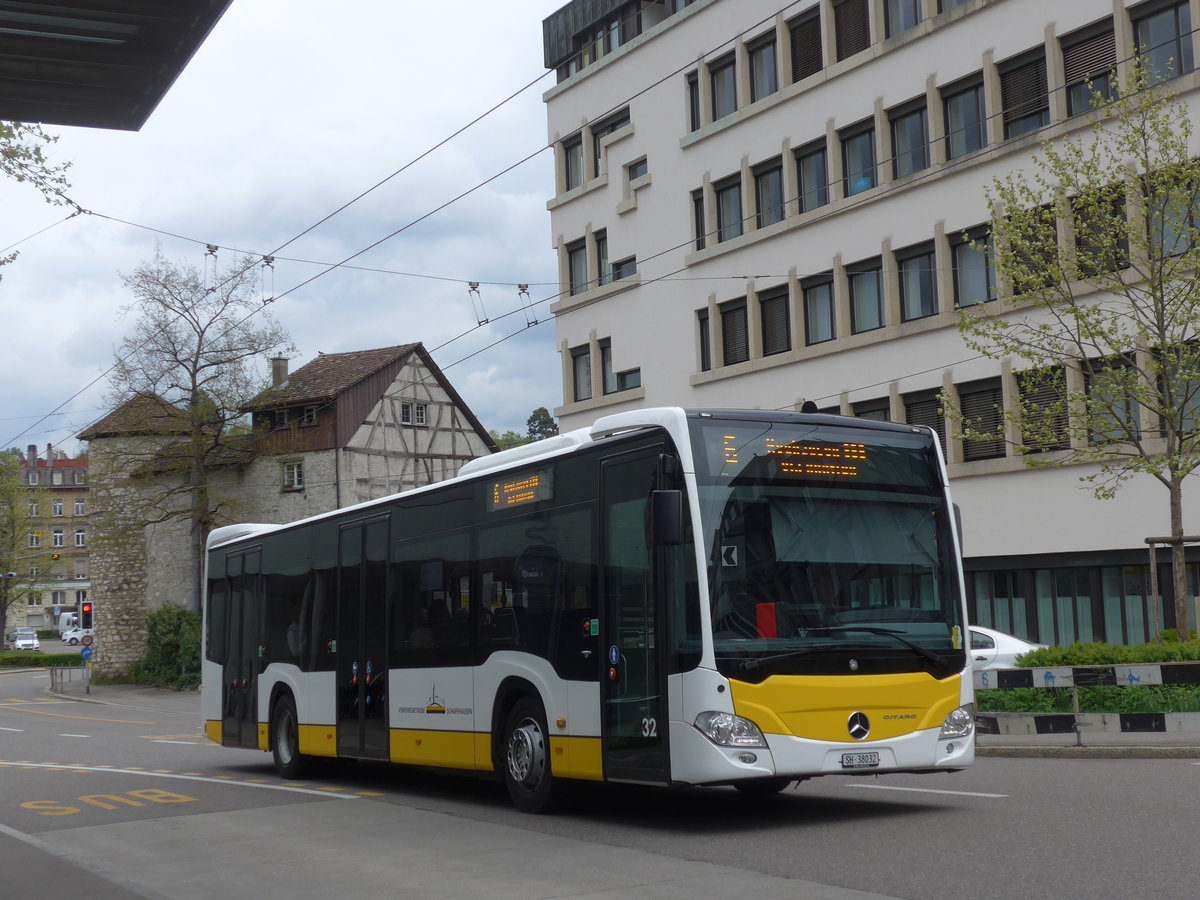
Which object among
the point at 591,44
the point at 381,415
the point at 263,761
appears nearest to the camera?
the point at 263,761

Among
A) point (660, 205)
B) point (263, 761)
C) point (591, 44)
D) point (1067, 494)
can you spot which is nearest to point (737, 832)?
point (263, 761)

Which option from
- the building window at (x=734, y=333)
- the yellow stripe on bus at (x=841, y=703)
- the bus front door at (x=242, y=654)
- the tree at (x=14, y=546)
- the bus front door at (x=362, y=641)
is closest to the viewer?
the yellow stripe on bus at (x=841, y=703)

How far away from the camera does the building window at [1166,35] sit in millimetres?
27344

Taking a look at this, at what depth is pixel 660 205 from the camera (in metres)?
40.6

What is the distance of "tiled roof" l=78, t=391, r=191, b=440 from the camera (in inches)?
2210

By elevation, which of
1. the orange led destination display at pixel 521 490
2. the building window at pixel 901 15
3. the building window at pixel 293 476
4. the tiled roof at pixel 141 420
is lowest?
the orange led destination display at pixel 521 490

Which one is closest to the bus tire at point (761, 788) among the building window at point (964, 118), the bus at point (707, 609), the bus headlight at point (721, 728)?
the bus at point (707, 609)

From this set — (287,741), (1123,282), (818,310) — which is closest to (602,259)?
(818,310)

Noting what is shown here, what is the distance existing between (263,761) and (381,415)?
41166mm

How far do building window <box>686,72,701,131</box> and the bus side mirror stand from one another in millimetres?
29901

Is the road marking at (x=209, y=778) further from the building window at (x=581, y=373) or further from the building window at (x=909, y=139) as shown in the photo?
the building window at (x=581, y=373)

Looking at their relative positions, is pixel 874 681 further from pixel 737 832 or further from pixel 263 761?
pixel 263 761

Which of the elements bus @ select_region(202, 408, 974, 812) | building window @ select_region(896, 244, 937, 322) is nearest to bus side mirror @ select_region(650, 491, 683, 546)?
bus @ select_region(202, 408, 974, 812)

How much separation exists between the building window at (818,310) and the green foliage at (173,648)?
94.4 feet
